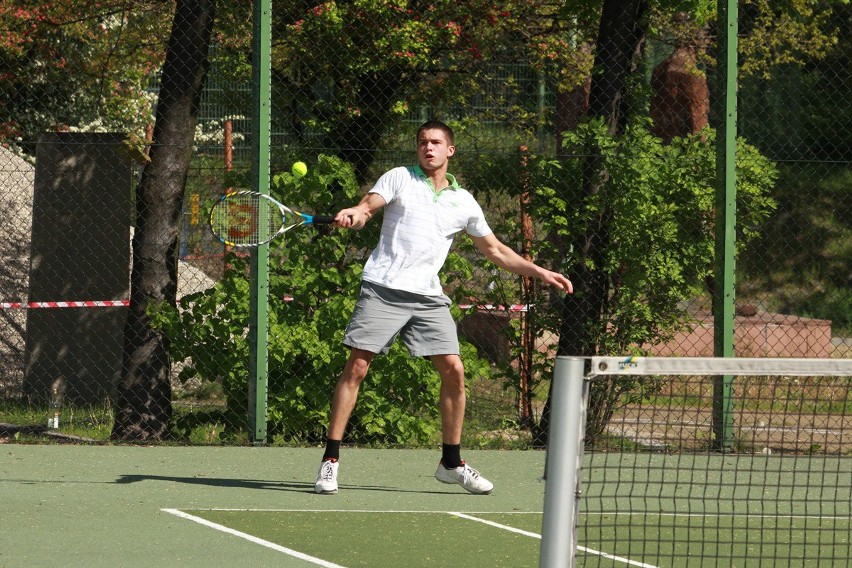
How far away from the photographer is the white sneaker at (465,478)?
7.21m

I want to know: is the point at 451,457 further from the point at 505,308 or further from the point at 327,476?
the point at 505,308

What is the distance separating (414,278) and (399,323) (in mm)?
239

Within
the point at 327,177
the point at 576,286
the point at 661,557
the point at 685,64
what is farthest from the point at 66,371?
the point at 685,64

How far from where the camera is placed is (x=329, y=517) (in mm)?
6594

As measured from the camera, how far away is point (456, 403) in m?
7.10

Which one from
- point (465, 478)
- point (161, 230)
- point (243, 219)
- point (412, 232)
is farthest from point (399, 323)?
point (161, 230)

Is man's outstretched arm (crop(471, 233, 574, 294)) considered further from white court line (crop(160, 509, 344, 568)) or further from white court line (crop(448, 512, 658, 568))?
white court line (crop(160, 509, 344, 568))

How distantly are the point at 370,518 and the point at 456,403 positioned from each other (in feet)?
2.67

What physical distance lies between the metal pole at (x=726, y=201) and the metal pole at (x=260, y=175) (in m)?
2.91

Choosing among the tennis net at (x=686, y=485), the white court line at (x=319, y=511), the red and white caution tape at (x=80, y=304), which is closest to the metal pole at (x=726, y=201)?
the tennis net at (x=686, y=485)

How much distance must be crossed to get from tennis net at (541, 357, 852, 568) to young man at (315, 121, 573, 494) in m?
0.94

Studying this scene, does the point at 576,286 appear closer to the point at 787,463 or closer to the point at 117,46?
the point at 787,463

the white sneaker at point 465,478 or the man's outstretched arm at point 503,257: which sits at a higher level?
the man's outstretched arm at point 503,257

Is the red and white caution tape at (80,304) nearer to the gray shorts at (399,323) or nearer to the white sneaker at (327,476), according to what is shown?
the white sneaker at (327,476)
